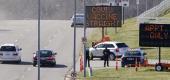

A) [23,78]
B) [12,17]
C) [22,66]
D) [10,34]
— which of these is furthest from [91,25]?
[12,17]

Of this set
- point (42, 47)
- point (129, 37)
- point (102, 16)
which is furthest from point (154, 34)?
point (129, 37)


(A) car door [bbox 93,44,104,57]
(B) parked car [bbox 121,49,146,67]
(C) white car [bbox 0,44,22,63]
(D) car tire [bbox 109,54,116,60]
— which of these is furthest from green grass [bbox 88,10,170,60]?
(C) white car [bbox 0,44,22,63]

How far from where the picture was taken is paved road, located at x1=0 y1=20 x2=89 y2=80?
163 feet

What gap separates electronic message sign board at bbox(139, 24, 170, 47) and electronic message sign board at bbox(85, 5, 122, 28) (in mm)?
8727

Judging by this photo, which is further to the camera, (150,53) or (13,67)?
(150,53)

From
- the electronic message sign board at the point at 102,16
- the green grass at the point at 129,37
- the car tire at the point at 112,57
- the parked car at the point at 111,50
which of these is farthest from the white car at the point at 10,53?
the green grass at the point at 129,37

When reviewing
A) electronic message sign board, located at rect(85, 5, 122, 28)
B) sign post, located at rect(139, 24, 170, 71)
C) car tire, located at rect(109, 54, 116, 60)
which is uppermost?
electronic message sign board, located at rect(85, 5, 122, 28)

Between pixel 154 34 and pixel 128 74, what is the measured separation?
3.38 metres

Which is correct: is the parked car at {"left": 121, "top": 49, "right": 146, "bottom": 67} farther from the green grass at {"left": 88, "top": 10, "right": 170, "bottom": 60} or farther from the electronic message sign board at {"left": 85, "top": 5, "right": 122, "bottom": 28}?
the green grass at {"left": 88, "top": 10, "right": 170, "bottom": 60}

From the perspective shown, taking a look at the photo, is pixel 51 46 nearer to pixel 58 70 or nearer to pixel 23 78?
pixel 58 70

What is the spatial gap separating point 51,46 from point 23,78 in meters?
23.8

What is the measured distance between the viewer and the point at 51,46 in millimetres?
71000

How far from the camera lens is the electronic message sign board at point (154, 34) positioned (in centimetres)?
4947

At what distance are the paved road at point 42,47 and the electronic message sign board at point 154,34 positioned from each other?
5738 mm
